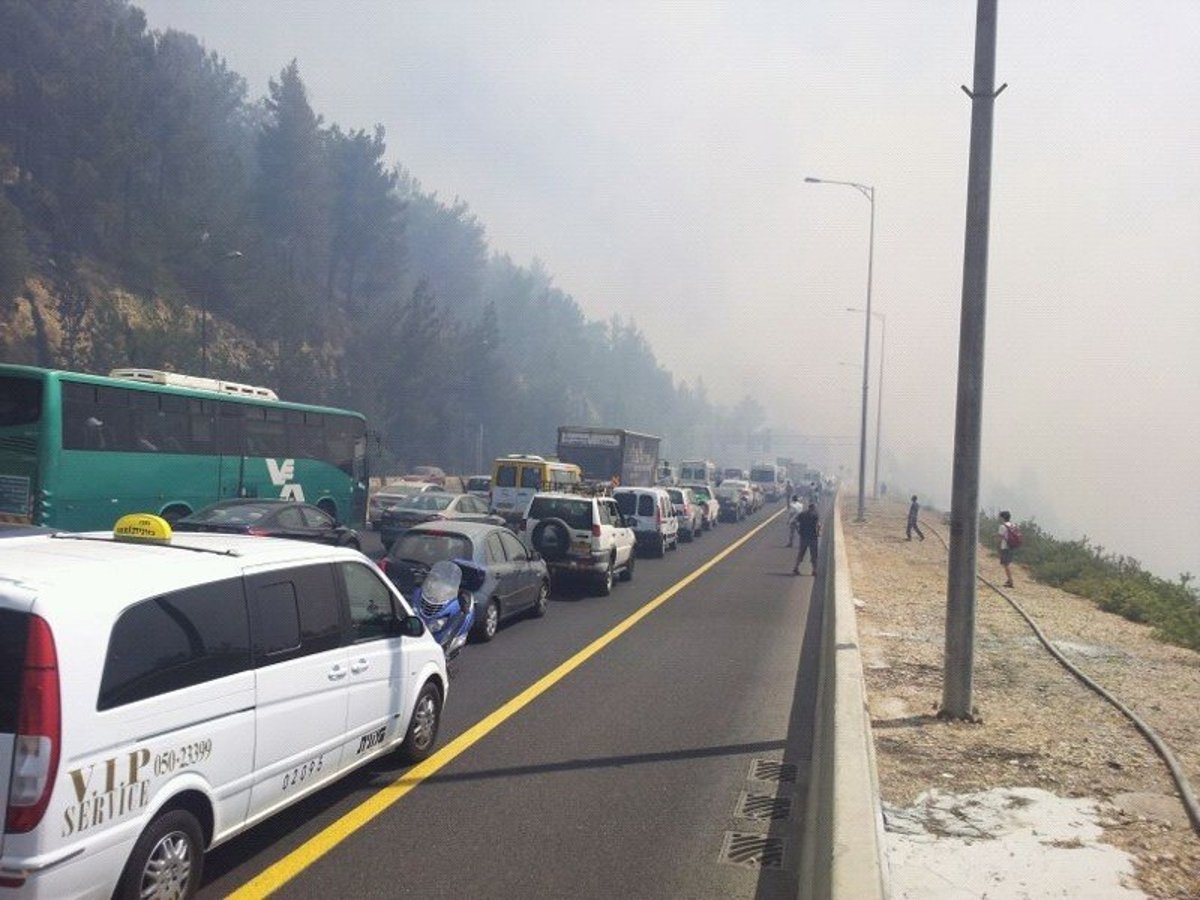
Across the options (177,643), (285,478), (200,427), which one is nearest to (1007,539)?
(285,478)

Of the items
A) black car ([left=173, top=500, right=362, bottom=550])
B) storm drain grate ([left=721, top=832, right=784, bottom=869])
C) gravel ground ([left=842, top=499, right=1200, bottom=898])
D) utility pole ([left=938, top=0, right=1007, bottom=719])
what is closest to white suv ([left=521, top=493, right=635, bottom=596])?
black car ([left=173, top=500, right=362, bottom=550])

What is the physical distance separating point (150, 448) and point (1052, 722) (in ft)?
55.5

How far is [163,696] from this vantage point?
487 cm

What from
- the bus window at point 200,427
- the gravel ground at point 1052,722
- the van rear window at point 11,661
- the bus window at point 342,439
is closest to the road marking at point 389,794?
the van rear window at point 11,661

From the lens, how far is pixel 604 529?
1916 cm

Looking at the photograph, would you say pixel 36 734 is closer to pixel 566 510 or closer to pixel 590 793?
pixel 590 793

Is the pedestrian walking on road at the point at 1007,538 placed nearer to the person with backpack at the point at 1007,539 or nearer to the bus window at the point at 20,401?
the person with backpack at the point at 1007,539

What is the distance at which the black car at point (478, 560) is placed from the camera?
12867 millimetres

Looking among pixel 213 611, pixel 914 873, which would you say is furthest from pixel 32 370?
pixel 914 873

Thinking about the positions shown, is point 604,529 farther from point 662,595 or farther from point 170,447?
point 170,447

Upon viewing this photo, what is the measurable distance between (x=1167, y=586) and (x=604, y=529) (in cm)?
1296

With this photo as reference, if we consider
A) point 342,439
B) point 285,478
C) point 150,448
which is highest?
point 342,439

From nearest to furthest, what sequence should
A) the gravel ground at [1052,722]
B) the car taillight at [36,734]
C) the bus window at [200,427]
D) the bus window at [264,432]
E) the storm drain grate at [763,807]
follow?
the car taillight at [36,734]
the gravel ground at [1052,722]
the storm drain grate at [763,807]
the bus window at [200,427]
the bus window at [264,432]

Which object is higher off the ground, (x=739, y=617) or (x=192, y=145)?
(x=192, y=145)
